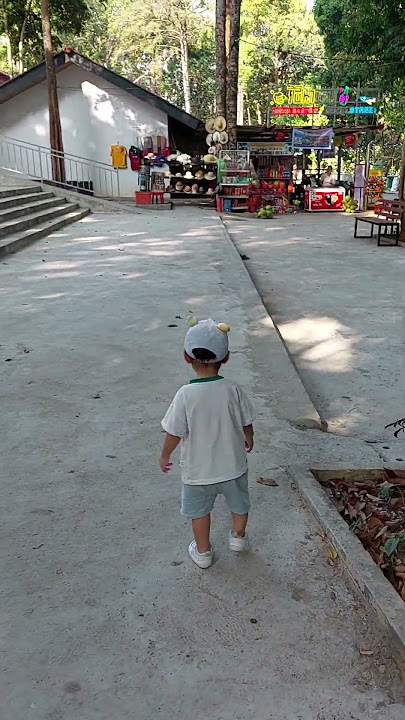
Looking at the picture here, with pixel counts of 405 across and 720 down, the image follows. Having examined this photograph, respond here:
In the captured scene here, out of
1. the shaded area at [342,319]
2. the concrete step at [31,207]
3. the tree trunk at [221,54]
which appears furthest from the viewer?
the tree trunk at [221,54]

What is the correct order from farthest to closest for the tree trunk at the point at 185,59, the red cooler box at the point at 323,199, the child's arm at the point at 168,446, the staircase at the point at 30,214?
1. the tree trunk at the point at 185,59
2. the red cooler box at the point at 323,199
3. the staircase at the point at 30,214
4. the child's arm at the point at 168,446

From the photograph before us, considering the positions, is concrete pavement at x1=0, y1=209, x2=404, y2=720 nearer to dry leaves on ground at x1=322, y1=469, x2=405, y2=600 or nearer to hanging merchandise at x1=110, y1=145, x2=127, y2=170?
dry leaves on ground at x1=322, y1=469, x2=405, y2=600

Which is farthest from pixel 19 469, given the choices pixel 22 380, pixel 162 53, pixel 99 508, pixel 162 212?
pixel 162 53

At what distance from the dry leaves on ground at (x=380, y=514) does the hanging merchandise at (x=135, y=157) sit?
837 inches

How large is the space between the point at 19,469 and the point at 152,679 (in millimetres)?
1580

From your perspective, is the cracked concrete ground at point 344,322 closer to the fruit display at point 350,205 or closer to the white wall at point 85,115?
the fruit display at point 350,205

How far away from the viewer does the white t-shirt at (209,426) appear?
7.61 feet

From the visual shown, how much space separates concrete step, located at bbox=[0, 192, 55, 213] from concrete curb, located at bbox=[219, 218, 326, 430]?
8093mm

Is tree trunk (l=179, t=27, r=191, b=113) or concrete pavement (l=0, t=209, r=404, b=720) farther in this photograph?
tree trunk (l=179, t=27, r=191, b=113)

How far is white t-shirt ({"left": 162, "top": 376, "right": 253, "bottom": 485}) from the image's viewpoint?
2.32 m

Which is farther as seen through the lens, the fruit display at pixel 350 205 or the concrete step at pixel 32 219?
the fruit display at pixel 350 205

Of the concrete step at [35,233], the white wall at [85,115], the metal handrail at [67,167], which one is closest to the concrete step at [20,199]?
the concrete step at [35,233]

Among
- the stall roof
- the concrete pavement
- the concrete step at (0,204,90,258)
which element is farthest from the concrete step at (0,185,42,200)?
the concrete pavement

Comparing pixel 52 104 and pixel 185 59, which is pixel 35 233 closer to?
pixel 52 104
